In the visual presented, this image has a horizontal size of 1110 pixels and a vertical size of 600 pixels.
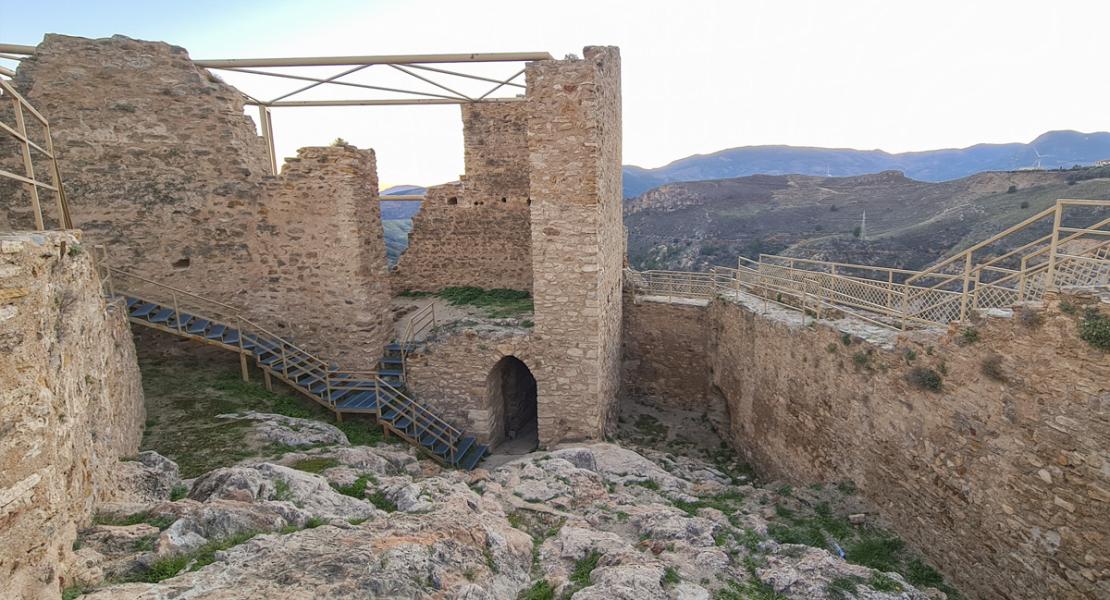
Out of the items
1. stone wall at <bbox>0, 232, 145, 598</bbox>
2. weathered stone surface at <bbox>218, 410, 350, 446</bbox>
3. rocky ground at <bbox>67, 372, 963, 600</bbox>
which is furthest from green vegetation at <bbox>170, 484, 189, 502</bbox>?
weathered stone surface at <bbox>218, 410, 350, 446</bbox>

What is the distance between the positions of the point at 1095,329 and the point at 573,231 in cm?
743

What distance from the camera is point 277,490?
5977mm

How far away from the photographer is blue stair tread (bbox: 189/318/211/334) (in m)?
10.6

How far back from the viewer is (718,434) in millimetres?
13875

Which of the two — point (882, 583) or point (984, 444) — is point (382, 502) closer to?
point (882, 583)

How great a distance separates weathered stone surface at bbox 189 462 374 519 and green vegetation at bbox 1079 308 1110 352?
822 centimetres

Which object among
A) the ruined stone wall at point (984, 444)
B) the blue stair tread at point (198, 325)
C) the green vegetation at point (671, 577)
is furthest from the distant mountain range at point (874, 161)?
the green vegetation at point (671, 577)

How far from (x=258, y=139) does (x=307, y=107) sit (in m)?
1.86

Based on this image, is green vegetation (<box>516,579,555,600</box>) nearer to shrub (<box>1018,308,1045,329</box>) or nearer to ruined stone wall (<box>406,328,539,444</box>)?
shrub (<box>1018,308,1045,329</box>)

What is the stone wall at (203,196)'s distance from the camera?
1050 cm

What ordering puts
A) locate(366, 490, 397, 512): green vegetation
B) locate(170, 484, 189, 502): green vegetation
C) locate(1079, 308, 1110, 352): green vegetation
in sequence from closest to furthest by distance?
locate(1079, 308, 1110, 352): green vegetation
locate(170, 484, 189, 502): green vegetation
locate(366, 490, 397, 512): green vegetation

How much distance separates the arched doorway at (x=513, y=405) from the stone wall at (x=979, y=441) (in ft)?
20.5

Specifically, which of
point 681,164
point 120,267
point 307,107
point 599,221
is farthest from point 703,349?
point 681,164

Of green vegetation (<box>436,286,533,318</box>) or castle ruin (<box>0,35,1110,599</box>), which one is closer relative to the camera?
castle ruin (<box>0,35,1110,599</box>)
